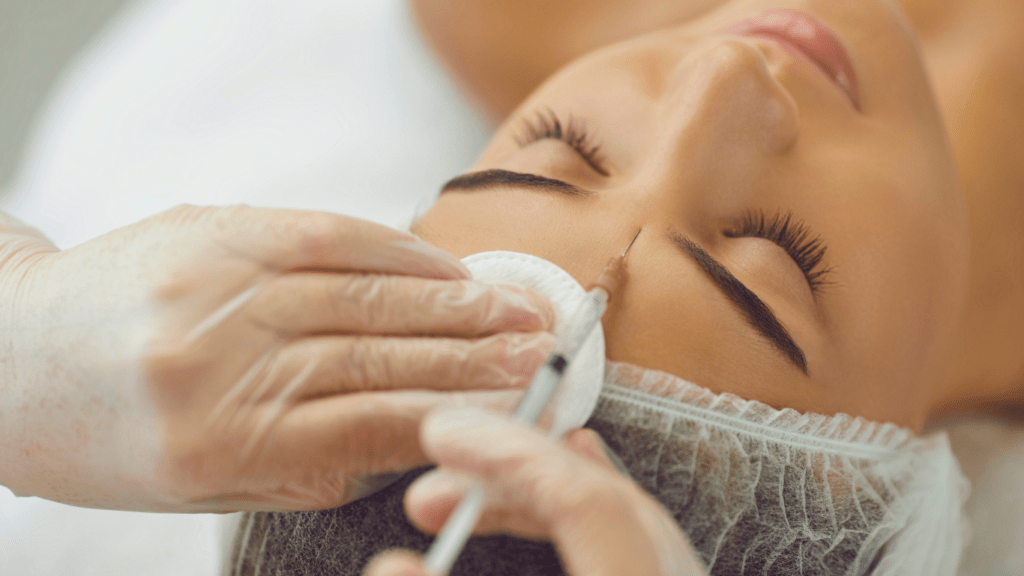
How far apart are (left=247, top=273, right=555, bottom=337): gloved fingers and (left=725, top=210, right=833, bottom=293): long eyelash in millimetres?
340

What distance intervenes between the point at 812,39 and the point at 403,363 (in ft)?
3.06

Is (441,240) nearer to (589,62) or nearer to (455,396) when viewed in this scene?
(455,396)

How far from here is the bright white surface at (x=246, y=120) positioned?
171cm

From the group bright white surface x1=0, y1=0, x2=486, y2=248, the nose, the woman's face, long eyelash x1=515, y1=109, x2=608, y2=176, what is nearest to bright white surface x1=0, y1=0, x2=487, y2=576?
bright white surface x1=0, y1=0, x2=486, y2=248

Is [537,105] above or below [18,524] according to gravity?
above

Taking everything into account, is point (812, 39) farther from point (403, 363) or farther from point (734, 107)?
point (403, 363)

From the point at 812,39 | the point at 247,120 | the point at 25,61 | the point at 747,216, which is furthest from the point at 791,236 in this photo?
the point at 25,61

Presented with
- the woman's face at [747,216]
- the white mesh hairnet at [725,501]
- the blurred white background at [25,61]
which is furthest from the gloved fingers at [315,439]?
the blurred white background at [25,61]

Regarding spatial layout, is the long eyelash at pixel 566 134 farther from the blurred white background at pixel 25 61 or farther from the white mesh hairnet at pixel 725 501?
the blurred white background at pixel 25 61

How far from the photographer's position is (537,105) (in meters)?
1.09

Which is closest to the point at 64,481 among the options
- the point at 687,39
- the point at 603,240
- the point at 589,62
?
the point at 603,240

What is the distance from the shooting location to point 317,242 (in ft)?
2.28

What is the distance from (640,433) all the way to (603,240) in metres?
0.24

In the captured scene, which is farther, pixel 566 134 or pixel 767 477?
pixel 566 134
